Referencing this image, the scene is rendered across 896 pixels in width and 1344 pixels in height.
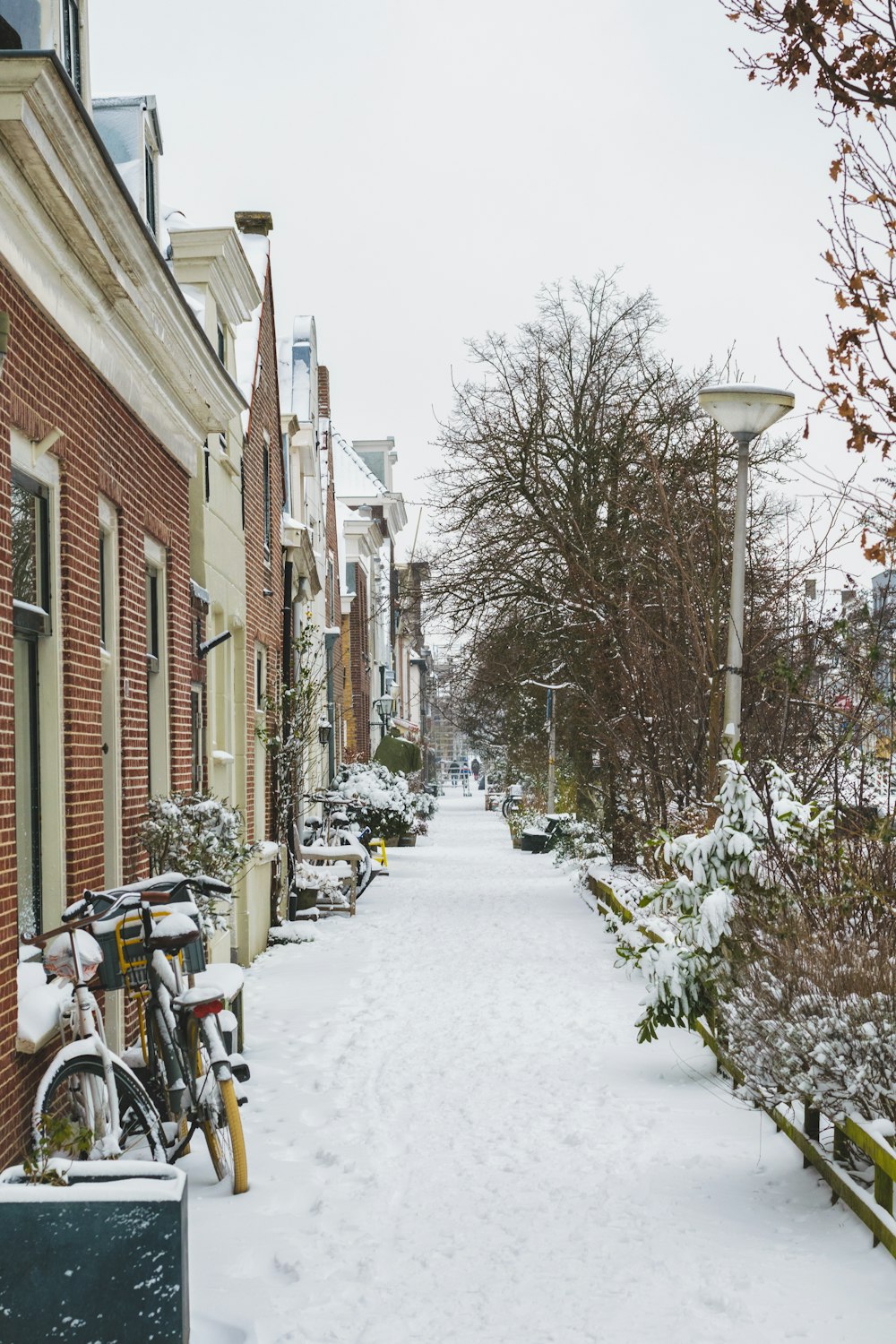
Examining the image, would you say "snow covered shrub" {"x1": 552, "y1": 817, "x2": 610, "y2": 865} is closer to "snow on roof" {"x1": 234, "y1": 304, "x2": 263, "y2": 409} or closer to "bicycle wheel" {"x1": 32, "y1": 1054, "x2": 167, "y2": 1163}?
"snow on roof" {"x1": 234, "y1": 304, "x2": 263, "y2": 409}

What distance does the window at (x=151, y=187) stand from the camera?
10705mm

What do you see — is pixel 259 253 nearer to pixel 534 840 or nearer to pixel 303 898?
pixel 303 898

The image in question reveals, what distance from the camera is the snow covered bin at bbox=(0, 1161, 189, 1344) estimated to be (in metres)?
4.21

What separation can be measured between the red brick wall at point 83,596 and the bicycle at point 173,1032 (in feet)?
1.68

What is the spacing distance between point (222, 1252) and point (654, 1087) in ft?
12.0

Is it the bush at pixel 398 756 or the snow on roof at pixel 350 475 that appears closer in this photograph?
the bush at pixel 398 756

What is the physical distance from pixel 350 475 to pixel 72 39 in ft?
136

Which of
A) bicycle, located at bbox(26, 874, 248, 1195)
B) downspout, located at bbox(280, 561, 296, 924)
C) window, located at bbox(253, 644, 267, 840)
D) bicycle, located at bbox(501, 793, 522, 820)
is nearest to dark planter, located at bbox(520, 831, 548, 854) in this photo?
bicycle, located at bbox(501, 793, 522, 820)

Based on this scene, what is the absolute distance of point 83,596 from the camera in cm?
777

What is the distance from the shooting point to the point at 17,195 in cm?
Answer: 617

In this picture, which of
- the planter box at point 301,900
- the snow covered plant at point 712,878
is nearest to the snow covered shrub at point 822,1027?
the snow covered plant at point 712,878

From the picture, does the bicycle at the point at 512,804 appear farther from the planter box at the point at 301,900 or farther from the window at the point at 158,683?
the window at the point at 158,683

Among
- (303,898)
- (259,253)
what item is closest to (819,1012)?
(303,898)

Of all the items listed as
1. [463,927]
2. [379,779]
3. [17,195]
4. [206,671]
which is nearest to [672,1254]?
[17,195]
